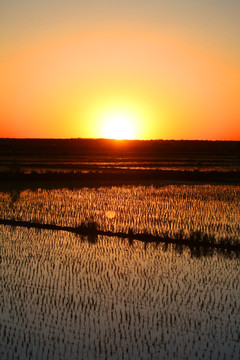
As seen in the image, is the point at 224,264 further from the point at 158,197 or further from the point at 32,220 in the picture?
the point at 158,197

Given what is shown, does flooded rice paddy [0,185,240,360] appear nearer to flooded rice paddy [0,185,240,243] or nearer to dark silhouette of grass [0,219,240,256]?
flooded rice paddy [0,185,240,243]

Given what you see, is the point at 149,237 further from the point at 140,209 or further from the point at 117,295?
the point at 140,209

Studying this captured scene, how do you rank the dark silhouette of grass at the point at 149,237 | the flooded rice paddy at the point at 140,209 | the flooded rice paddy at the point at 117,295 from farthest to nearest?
the flooded rice paddy at the point at 140,209, the dark silhouette of grass at the point at 149,237, the flooded rice paddy at the point at 117,295

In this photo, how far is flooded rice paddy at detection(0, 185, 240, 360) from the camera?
4.81 metres

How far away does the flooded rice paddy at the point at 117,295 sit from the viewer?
4.81 m

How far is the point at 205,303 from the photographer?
6.00 metres

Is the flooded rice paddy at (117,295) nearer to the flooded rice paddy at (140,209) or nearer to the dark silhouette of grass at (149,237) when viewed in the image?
the flooded rice paddy at (140,209)

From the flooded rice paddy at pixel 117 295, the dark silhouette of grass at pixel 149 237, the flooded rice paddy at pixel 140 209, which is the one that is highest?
the flooded rice paddy at pixel 140 209

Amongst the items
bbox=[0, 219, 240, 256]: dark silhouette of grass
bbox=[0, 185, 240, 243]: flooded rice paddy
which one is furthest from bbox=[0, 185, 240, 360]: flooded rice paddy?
bbox=[0, 219, 240, 256]: dark silhouette of grass

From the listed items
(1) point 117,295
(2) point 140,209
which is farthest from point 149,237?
(2) point 140,209

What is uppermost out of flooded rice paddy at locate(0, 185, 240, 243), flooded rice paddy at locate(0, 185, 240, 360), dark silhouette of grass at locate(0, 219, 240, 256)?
flooded rice paddy at locate(0, 185, 240, 243)

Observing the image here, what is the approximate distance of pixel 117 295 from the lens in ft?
20.4

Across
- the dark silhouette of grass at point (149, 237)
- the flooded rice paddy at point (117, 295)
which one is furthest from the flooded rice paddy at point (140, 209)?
the dark silhouette of grass at point (149, 237)

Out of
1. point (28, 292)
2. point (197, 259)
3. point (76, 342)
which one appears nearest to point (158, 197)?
point (197, 259)
